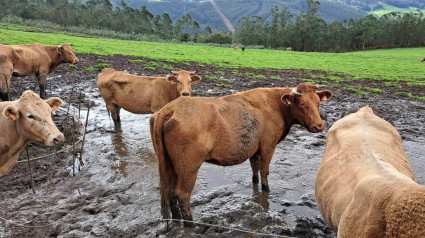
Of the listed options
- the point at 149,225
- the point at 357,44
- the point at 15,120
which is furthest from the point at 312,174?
the point at 357,44

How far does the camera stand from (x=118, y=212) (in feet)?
17.6

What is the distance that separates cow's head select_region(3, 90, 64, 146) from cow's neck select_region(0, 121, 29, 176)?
0.12m

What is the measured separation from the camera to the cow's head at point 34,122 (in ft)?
16.5

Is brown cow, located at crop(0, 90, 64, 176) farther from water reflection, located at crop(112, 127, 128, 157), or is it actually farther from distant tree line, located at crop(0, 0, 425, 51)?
distant tree line, located at crop(0, 0, 425, 51)

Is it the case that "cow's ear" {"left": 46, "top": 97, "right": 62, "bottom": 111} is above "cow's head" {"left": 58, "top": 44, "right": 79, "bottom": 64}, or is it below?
below

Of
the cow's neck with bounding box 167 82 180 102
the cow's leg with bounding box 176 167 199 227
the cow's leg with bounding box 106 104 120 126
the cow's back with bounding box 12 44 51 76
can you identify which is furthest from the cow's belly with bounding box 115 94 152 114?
the cow's back with bounding box 12 44 51 76

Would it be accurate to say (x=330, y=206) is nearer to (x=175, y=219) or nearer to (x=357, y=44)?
(x=175, y=219)

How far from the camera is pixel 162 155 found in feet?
15.4

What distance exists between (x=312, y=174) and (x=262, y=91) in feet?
8.07

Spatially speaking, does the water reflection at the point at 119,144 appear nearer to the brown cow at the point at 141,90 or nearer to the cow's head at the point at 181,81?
the brown cow at the point at 141,90

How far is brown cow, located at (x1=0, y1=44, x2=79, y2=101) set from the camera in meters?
12.3

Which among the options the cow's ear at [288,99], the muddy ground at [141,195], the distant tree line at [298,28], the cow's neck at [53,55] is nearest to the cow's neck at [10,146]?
the muddy ground at [141,195]

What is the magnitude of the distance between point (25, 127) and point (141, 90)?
4678mm

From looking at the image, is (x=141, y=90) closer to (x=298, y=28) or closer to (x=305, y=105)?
(x=305, y=105)
